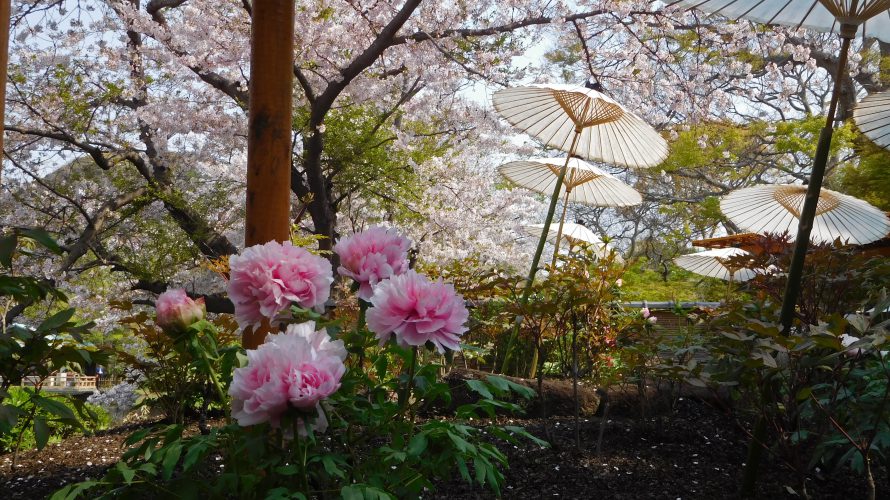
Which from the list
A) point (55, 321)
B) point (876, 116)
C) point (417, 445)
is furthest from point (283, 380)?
point (876, 116)

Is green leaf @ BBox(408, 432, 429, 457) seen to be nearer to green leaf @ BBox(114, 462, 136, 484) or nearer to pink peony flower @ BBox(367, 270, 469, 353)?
pink peony flower @ BBox(367, 270, 469, 353)

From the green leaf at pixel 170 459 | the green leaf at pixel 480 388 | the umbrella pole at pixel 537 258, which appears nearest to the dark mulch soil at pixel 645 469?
the umbrella pole at pixel 537 258

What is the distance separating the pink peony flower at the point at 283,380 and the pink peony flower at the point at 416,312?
14 centimetres

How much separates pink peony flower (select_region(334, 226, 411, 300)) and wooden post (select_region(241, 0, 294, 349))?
0.55 meters

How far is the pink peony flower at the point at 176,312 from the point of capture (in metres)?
1.36

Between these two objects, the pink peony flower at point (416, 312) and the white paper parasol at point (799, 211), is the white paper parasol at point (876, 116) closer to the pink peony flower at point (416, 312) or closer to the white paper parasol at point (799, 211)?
the white paper parasol at point (799, 211)

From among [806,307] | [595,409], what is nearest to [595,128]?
[595,409]

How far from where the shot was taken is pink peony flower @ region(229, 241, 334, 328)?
133cm

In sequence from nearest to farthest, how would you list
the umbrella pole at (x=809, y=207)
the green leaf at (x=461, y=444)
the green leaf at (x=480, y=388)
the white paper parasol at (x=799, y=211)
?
the green leaf at (x=461, y=444) → the green leaf at (x=480, y=388) → the umbrella pole at (x=809, y=207) → the white paper parasol at (x=799, y=211)

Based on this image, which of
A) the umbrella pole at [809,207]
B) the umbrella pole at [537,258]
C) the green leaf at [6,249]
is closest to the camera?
the green leaf at [6,249]

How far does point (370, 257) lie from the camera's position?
142cm

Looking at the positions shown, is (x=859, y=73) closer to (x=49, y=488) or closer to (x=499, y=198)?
(x=499, y=198)

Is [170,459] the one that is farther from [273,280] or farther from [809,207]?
[809,207]

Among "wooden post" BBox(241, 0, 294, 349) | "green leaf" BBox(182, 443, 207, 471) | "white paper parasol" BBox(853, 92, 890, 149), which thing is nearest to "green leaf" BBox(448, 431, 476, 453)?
"green leaf" BBox(182, 443, 207, 471)
